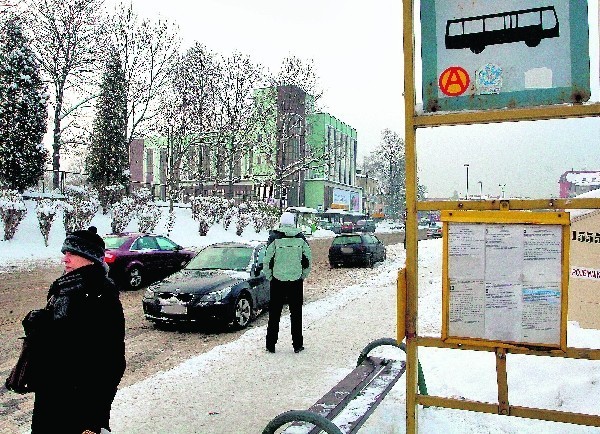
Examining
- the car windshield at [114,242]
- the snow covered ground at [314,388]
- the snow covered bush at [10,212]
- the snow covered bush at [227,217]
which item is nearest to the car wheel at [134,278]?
the car windshield at [114,242]

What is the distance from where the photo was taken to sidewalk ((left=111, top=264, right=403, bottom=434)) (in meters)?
4.86

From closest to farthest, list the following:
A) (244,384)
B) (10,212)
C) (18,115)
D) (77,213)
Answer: (244,384), (10,212), (77,213), (18,115)

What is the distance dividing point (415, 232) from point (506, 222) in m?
0.49

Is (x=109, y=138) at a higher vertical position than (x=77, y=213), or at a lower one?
higher

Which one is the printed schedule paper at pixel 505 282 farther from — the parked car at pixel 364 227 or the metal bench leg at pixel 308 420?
the parked car at pixel 364 227

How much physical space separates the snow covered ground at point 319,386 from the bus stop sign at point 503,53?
107cm

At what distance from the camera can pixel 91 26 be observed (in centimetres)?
3419

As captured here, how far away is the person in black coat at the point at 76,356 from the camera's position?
286cm

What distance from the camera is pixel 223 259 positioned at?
33.4 feet

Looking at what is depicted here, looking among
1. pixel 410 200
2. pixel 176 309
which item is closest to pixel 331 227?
pixel 176 309

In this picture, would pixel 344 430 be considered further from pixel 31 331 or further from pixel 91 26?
pixel 91 26

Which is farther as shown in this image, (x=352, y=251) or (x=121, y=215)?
(x=121, y=215)

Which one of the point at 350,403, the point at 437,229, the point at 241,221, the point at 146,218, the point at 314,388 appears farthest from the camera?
the point at 241,221

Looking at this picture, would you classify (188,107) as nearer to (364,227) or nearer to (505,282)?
(364,227)
